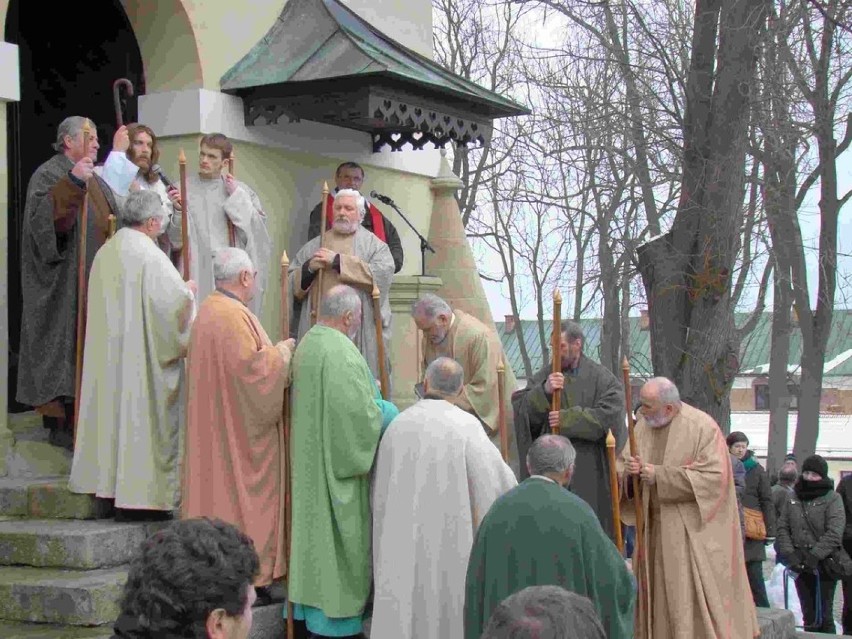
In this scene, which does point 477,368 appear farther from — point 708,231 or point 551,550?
point 708,231

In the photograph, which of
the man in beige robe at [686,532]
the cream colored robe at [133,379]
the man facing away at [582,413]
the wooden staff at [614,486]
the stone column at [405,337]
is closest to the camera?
the wooden staff at [614,486]

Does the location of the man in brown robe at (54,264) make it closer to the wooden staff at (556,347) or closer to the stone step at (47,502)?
the stone step at (47,502)

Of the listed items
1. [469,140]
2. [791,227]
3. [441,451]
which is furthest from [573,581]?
[791,227]

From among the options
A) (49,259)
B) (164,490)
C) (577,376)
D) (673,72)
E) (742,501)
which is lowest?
(742,501)

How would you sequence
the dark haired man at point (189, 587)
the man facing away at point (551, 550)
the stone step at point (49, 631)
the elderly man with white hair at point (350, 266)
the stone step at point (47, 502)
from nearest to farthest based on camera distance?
the dark haired man at point (189, 587) → the man facing away at point (551, 550) → the stone step at point (49, 631) → the stone step at point (47, 502) → the elderly man with white hair at point (350, 266)

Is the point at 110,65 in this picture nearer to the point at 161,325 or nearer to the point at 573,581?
the point at 161,325

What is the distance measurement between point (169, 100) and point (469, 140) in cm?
258

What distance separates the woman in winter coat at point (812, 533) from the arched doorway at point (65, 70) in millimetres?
6136

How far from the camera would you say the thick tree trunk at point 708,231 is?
11.1 metres

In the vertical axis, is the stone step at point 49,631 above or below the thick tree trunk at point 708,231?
below

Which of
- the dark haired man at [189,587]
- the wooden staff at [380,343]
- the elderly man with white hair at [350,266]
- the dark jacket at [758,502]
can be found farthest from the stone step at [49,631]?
the dark jacket at [758,502]

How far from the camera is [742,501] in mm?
10719

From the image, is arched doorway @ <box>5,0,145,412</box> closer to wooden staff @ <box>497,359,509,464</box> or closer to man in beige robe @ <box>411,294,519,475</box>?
man in beige robe @ <box>411,294,519,475</box>

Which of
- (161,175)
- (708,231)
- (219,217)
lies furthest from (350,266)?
(708,231)
